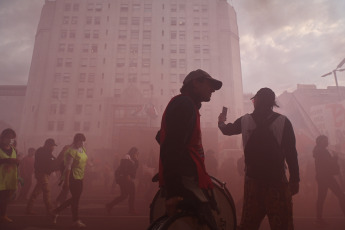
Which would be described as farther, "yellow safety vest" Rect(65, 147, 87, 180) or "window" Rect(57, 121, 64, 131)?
"window" Rect(57, 121, 64, 131)

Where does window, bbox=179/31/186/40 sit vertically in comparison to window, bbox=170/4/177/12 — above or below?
below

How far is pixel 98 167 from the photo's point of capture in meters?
16.4

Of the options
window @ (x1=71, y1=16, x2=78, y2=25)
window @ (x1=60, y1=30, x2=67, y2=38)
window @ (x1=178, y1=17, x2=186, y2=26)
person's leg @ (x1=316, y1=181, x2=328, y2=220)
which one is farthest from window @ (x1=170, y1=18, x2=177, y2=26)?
person's leg @ (x1=316, y1=181, x2=328, y2=220)

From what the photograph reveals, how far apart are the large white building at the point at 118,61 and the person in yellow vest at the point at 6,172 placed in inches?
1357

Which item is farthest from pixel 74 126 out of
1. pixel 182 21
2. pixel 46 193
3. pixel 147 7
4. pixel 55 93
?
pixel 46 193

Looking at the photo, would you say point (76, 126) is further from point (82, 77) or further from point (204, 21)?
point (204, 21)

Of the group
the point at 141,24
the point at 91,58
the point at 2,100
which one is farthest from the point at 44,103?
the point at 141,24

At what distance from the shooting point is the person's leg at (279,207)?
277cm

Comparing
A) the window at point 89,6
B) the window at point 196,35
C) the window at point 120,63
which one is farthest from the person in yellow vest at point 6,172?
the window at point 89,6

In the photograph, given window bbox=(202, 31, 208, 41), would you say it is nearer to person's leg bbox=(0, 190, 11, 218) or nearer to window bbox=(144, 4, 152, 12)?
window bbox=(144, 4, 152, 12)

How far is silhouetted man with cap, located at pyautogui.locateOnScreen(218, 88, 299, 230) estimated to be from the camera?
284cm

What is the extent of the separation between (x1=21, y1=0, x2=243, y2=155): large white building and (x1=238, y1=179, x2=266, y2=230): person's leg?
37.8 metres

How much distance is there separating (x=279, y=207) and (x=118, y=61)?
47.9 m

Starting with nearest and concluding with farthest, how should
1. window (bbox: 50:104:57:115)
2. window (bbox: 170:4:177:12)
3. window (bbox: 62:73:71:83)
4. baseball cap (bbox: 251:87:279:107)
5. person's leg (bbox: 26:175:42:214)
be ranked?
baseball cap (bbox: 251:87:279:107), person's leg (bbox: 26:175:42:214), window (bbox: 50:104:57:115), window (bbox: 62:73:71:83), window (bbox: 170:4:177:12)
